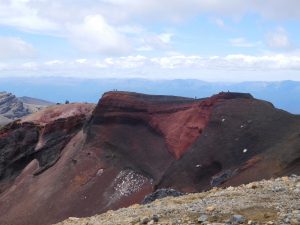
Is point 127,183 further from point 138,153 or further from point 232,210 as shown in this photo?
point 232,210

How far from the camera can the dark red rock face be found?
29172 millimetres

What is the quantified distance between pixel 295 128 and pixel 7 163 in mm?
24163

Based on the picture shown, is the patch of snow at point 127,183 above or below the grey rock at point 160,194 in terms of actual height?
below

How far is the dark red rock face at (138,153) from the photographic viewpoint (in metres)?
29.2

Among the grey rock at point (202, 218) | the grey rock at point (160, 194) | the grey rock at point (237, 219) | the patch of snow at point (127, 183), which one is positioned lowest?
the patch of snow at point (127, 183)

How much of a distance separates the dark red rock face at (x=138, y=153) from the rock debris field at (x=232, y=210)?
23.4 feet

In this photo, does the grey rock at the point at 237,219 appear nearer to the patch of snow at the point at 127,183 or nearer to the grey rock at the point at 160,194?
the grey rock at the point at 160,194

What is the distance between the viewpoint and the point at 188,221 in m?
13.5

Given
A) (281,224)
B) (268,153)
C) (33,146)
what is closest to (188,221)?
(281,224)

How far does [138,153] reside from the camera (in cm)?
3466

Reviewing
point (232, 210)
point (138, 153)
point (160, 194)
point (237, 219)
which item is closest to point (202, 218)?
point (237, 219)

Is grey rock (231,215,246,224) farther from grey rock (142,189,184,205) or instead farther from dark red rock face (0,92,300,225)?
dark red rock face (0,92,300,225)

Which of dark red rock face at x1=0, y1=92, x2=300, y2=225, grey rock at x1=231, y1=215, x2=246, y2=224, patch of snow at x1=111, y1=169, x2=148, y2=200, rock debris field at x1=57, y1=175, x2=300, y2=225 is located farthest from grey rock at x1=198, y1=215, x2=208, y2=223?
patch of snow at x1=111, y1=169, x2=148, y2=200

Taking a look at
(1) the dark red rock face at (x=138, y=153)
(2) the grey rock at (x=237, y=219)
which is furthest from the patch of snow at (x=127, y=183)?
(2) the grey rock at (x=237, y=219)
